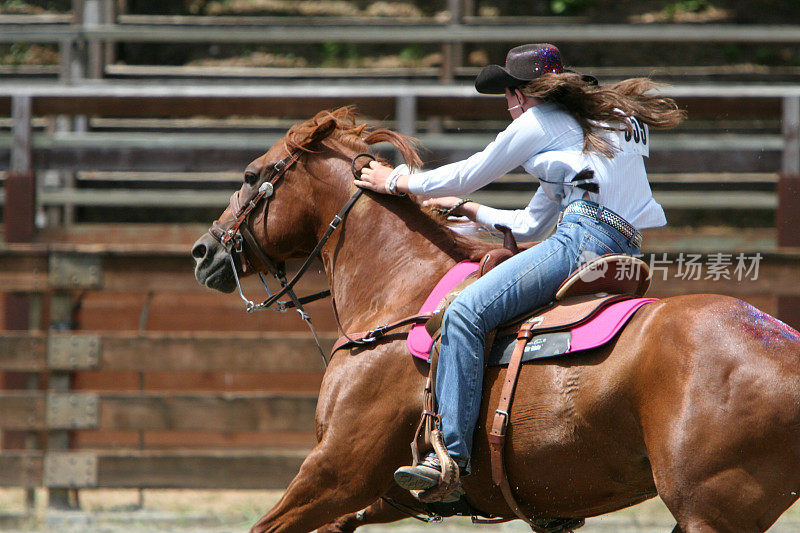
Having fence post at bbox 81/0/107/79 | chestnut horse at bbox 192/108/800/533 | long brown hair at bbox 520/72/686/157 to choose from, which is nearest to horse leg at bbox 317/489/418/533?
chestnut horse at bbox 192/108/800/533

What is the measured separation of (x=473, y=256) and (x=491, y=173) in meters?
0.47

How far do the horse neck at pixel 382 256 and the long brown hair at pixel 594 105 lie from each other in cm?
77

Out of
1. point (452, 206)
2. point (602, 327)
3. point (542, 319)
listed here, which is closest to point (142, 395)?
point (452, 206)

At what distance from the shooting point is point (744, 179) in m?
8.48

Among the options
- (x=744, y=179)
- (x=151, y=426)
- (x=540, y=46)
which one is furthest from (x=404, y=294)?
(x=744, y=179)

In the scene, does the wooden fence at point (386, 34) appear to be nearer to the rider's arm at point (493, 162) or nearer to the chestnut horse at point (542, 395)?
the chestnut horse at point (542, 395)

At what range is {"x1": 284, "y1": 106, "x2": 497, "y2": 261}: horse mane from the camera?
3793mm

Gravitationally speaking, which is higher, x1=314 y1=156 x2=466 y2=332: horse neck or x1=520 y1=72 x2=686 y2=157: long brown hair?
x1=520 y1=72 x2=686 y2=157: long brown hair

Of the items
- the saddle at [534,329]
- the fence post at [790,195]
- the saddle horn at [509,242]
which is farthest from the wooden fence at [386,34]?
the saddle at [534,329]

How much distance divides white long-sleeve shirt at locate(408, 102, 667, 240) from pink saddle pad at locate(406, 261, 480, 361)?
0.34 metres

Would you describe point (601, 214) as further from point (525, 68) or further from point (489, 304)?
point (525, 68)

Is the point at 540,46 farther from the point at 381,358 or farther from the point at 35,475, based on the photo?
the point at 35,475

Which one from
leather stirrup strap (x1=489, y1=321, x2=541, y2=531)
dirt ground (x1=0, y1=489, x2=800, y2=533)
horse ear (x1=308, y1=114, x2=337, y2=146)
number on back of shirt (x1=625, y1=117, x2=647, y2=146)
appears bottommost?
dirt ground (x1=0, y1=489, x2=800, y2=533)

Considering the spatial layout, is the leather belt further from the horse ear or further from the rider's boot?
the horse ear
